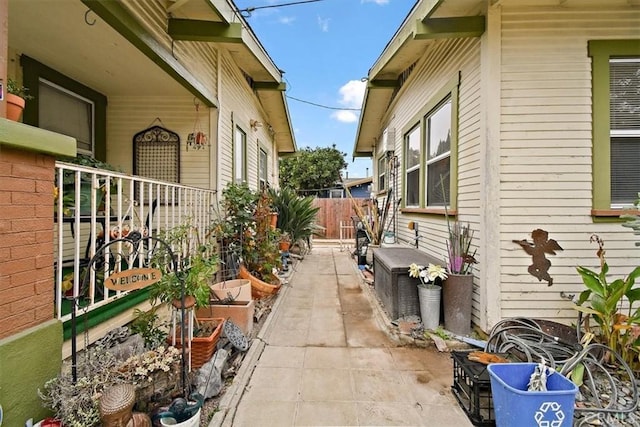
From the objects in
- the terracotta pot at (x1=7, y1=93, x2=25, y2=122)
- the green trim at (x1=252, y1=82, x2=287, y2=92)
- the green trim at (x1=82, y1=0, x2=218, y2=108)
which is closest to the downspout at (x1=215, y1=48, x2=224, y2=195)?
the green trim at (x1=82, y1=0, x2=218, y2=108)

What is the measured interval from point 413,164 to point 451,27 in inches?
107

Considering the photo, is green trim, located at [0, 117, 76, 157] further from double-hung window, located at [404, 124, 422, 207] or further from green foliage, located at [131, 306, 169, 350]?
double-hung window, located at [404, 124, 422, 207]

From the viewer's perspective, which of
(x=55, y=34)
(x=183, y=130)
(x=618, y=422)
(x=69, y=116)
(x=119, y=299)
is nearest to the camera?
(x=618, y=422)

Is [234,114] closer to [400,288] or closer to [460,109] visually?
[460,109]

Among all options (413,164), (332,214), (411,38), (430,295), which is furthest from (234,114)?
(332,214)

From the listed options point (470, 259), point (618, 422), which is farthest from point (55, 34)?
point (618, 422)

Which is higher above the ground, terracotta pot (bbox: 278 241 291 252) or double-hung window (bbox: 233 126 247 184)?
double-hung window (bbox: 233 126 247 184)

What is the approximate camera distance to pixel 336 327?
11.5ft

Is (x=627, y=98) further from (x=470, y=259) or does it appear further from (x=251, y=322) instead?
(x=251, y=322)

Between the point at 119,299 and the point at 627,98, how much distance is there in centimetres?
487

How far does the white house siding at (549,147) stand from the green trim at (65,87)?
4688 mm

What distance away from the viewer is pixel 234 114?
5.46 metres

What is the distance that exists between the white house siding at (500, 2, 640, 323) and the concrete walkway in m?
1.19

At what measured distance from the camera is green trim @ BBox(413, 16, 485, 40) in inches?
122
